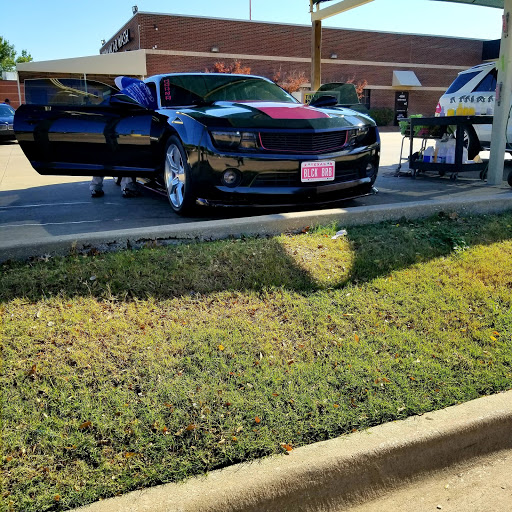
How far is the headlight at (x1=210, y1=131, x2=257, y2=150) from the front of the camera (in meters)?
4.83

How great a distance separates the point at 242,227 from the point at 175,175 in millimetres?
1323

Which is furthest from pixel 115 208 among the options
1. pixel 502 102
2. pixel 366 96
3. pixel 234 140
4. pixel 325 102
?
pixel 366 96

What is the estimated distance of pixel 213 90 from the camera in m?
6.10

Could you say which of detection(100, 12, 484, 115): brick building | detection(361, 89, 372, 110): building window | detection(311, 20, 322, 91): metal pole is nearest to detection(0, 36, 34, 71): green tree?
detection(100, 12, 484, 115): brick building

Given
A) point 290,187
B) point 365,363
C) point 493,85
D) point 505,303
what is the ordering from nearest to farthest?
point 365,363
point 505,303
point 290,187
point 493,85

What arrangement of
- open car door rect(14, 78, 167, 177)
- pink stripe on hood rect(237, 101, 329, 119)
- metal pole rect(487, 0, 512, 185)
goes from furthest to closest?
metal pole rect(487, 0, 512, 185) < open car door rect(14, 78, 167, 177) < pink stripe on hood rect(237, 101, 329, 119)

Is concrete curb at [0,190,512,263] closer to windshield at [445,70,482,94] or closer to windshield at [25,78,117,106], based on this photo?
windshield at [25,78,117,106]

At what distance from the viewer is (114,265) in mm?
3691

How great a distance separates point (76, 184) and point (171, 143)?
379 centimetres

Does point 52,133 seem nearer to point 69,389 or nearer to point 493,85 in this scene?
point 69,389

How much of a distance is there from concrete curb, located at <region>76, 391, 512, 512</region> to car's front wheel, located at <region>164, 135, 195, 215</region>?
3.19 metres

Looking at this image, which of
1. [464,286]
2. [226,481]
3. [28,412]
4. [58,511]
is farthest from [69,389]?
[464,286]

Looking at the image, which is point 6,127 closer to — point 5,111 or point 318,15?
point 5,111

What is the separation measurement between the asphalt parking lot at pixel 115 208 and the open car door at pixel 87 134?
1.79ft
